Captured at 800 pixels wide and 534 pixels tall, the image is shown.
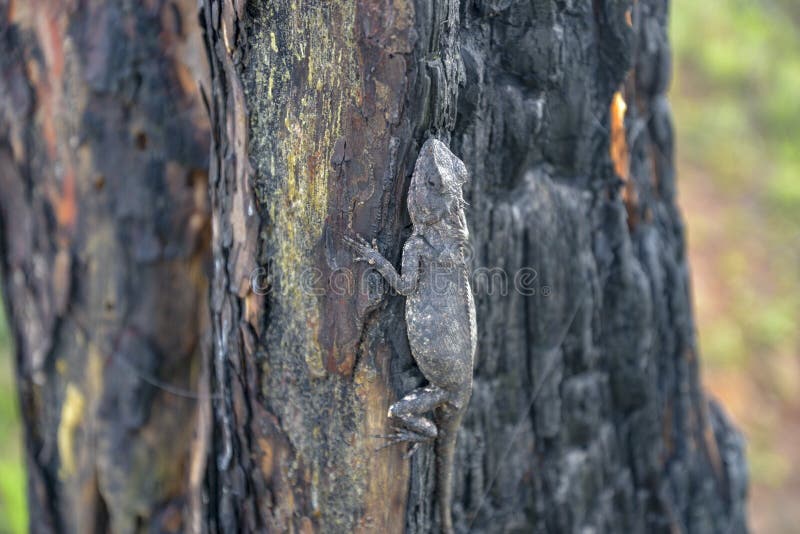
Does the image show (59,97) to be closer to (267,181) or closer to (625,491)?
(267,181)

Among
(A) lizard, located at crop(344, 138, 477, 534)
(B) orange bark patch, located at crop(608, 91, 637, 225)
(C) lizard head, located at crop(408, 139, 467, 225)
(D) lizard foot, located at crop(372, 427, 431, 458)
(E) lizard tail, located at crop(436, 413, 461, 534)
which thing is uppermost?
(B) orange bark patch, located at crop(608, 91, 637, 225)

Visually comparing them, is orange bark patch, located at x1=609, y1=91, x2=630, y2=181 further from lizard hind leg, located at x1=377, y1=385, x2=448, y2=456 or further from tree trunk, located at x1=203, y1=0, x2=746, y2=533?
lizard hind leg, located at x1=377, y1=385, x2=448, y2=456

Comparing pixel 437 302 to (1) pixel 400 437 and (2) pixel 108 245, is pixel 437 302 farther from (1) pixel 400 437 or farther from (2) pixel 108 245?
(2) pixel 108 245

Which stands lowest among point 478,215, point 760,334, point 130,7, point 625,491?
point 625,491

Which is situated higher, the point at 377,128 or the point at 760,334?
the point at 377,128

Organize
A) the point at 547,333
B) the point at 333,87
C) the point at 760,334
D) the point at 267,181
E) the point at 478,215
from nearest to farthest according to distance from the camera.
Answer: the point at 333,87
the point at 267,181
the point at 478,215
the point at 547,333
the point at 760,334

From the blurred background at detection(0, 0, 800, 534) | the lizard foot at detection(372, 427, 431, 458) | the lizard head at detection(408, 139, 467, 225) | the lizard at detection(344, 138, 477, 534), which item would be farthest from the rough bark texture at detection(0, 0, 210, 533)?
the blurred background at detection(0, 0, 800, 534)

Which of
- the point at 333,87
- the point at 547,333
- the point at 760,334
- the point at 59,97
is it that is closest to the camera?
the point at 333,87

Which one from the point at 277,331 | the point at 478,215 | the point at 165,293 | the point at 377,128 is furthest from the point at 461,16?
the point at 165,293
